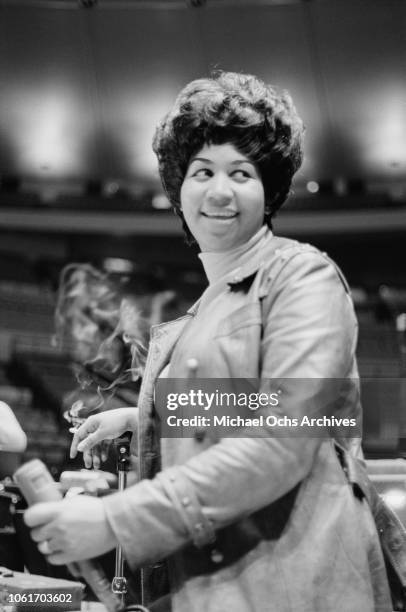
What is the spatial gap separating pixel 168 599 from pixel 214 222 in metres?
0.58

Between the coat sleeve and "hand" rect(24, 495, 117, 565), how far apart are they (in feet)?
0.06

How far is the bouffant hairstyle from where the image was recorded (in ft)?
3.85

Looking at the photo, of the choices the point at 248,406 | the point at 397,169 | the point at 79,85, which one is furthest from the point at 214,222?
the point at 397,169

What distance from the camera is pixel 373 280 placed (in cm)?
988

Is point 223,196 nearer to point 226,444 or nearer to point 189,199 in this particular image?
point 189,199

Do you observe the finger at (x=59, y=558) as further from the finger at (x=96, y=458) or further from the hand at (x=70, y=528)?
the finger at (x=96, y=458)

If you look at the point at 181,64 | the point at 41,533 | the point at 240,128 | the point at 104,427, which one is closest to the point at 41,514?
the point at 41,533

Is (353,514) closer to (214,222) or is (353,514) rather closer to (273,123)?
(214,222)

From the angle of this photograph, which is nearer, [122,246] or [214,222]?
[214,222]

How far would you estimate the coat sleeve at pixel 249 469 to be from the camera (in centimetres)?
95

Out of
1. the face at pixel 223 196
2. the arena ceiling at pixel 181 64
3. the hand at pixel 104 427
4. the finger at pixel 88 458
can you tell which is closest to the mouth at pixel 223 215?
the face at pixel 223 196

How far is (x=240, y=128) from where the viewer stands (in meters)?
1.17

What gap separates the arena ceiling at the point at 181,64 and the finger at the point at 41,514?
5066 millimetres

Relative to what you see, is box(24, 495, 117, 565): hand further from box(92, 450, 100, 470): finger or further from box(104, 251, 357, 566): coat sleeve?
box(92, 450, 100, 470): finger
